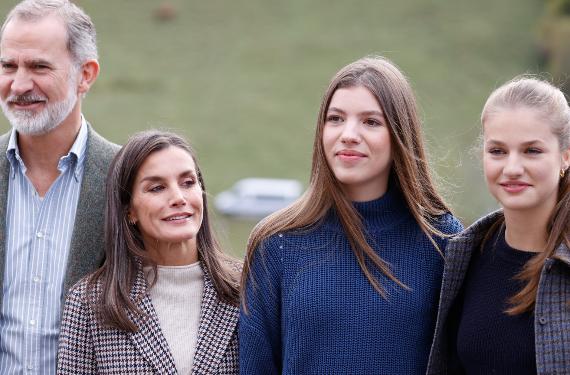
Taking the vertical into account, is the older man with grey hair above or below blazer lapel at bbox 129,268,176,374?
above

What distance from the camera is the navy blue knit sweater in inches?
110

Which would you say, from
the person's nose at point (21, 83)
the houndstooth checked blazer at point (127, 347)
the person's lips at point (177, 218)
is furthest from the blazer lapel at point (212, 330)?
the person's nose at point (21, 83)

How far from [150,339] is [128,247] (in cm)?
35

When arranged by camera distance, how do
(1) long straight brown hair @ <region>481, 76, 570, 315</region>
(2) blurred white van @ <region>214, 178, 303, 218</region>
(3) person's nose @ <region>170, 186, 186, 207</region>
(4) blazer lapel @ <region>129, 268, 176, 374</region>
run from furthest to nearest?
1. (2) blurred white van @ <region>214, 178, 303, 218</region>
2. (3) person's nose @ <region>170, 186, 186, 207</region>
3. (4) blazer lapel @ <region>129, 268, 176, 374</region>
4. (1) long straight brown hair @ <region>481, 76, 570, 315</region>

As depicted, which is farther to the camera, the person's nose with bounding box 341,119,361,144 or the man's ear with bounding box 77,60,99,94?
the man's ear with bounding box 77,60,99,94

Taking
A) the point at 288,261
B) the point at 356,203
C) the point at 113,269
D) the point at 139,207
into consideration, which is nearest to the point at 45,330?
the point at 113,269

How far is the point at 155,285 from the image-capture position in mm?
3129

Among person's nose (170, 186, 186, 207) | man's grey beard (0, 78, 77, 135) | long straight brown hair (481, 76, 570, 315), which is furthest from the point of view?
man's grey beard (0, 78, 77, 135)

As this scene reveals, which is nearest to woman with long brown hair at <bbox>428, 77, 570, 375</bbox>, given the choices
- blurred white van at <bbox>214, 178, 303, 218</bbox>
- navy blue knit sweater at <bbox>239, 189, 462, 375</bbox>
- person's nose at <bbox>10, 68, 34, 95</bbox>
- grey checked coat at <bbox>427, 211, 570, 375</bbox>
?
grey checked coat at <bbox>427, 211, 570, 375</bbox>

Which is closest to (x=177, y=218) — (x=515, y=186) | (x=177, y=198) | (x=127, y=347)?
(x=177, y=198)

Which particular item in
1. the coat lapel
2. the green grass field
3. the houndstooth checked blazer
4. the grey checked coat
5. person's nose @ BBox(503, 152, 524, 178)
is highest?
the green grass field

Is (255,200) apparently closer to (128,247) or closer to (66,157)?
(66,157)

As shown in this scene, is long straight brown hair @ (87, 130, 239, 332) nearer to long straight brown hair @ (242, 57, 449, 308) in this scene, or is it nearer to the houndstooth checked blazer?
the houndstooth checked blazer

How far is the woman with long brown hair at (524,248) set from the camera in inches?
98.7
